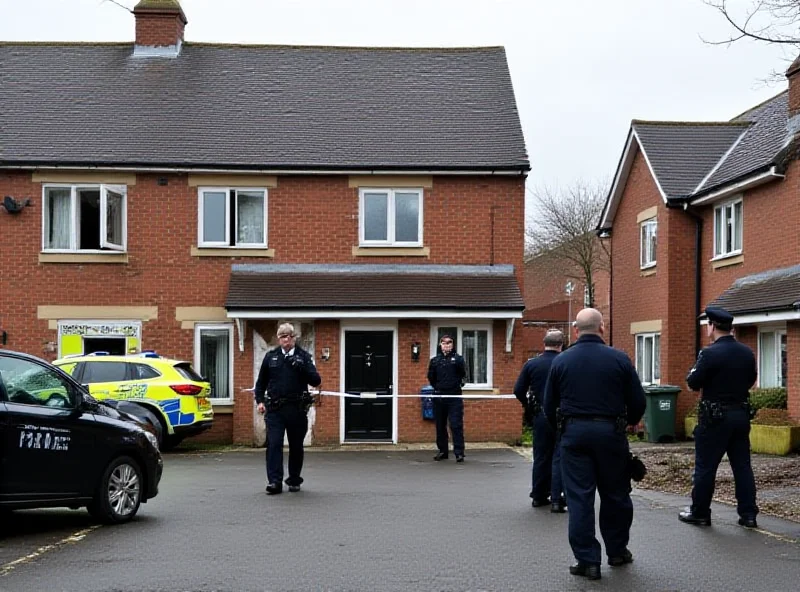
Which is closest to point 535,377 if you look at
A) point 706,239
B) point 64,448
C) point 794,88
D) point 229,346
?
point 64,448

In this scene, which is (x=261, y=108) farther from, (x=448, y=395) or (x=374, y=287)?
(x=448, y=395)

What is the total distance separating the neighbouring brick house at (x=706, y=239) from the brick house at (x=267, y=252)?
4453 mm

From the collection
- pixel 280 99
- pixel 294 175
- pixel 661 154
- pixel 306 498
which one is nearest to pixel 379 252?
pixel 294 175

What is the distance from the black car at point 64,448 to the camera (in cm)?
899

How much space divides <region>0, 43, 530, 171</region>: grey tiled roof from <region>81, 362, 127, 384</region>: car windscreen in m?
4.18

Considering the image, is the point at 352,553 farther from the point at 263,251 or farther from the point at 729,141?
the point at 729,141

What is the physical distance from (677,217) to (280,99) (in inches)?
352

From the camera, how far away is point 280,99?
2319cm

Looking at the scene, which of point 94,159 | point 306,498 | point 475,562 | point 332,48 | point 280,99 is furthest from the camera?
point 332,48

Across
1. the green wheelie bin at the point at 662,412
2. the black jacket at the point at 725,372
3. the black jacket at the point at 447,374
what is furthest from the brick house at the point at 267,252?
the black jacket at the point at 725,372

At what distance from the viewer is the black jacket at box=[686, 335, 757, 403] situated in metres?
9.88

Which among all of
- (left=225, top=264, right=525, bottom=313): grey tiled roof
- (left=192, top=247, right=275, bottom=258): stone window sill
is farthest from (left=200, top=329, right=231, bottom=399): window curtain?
(left=192, top=247, right=275, bottom=258): stone window sill

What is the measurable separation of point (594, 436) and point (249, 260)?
1419 centimetres

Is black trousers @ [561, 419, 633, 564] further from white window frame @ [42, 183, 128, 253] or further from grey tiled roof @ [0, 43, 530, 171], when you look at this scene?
white window frame @ [42, 183, 128, 253]
